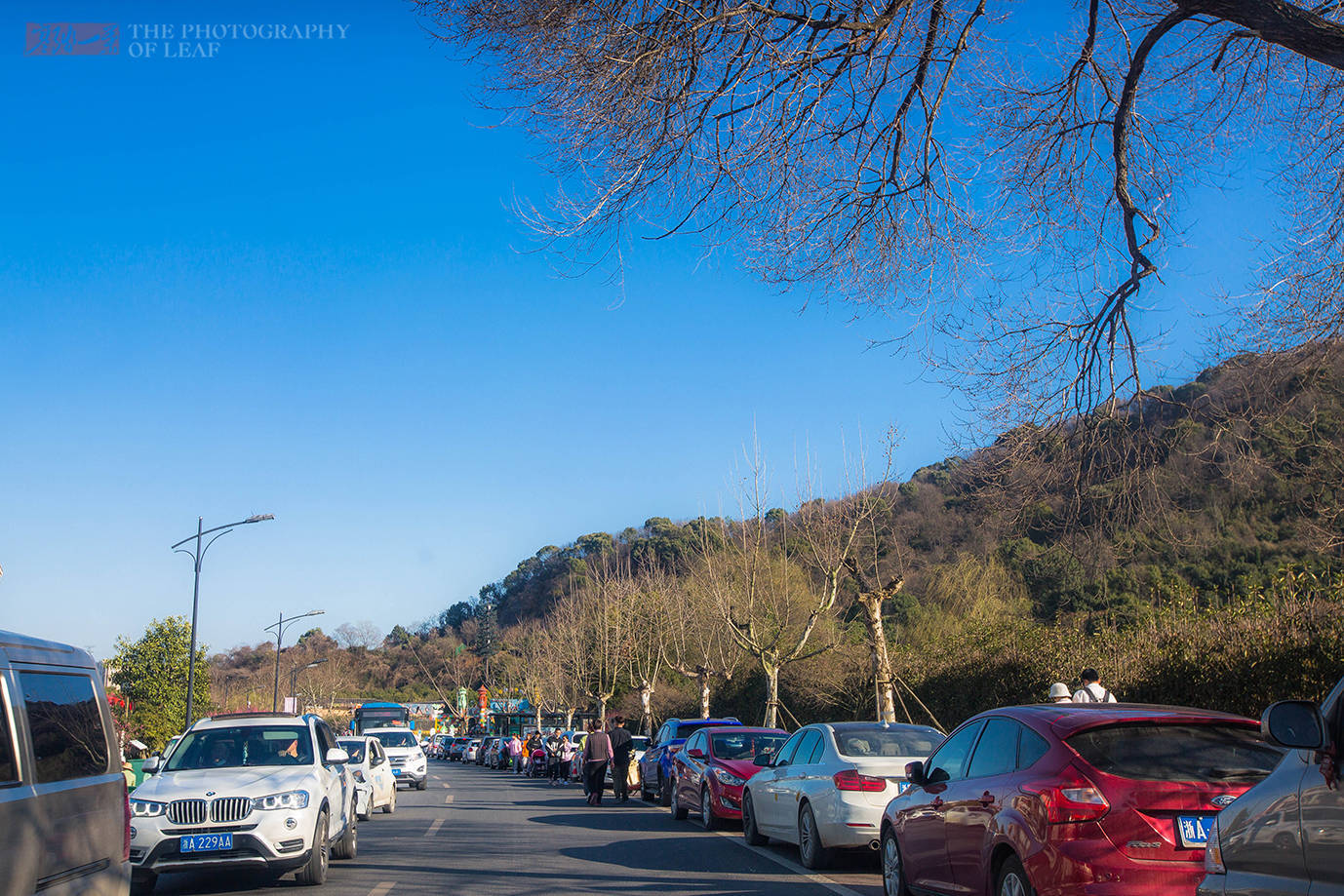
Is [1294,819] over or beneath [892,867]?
over

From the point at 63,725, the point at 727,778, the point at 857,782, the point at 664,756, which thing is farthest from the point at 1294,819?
the point at 664,756

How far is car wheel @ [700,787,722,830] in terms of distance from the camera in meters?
16.2

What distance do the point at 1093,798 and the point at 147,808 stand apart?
320 inches

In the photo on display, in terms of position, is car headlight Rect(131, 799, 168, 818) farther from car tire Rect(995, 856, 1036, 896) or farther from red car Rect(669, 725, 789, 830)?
red car Rect(669, 725, 789, 830)

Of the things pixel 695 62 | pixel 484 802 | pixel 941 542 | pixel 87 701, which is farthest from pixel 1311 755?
pixel 941 542

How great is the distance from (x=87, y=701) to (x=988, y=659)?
1578 centimetres

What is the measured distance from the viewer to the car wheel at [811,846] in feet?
37.1

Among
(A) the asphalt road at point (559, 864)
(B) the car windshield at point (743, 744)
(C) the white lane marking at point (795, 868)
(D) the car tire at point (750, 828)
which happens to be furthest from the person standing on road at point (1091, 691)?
(B) the car windshield at point (743, 744)

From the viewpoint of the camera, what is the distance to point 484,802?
24.0m

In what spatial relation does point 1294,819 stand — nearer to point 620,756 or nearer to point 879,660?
point 879,660

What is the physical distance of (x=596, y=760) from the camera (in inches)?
886

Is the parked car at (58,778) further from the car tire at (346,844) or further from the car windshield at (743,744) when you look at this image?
the car windshield at (743,744)

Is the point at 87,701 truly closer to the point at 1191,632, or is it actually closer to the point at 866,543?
the point at 1191,632

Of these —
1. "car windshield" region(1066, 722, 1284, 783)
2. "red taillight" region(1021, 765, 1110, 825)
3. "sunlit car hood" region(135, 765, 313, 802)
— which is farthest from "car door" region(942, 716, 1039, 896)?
"sunlit car hood" region(135, 765, 313, 802)
